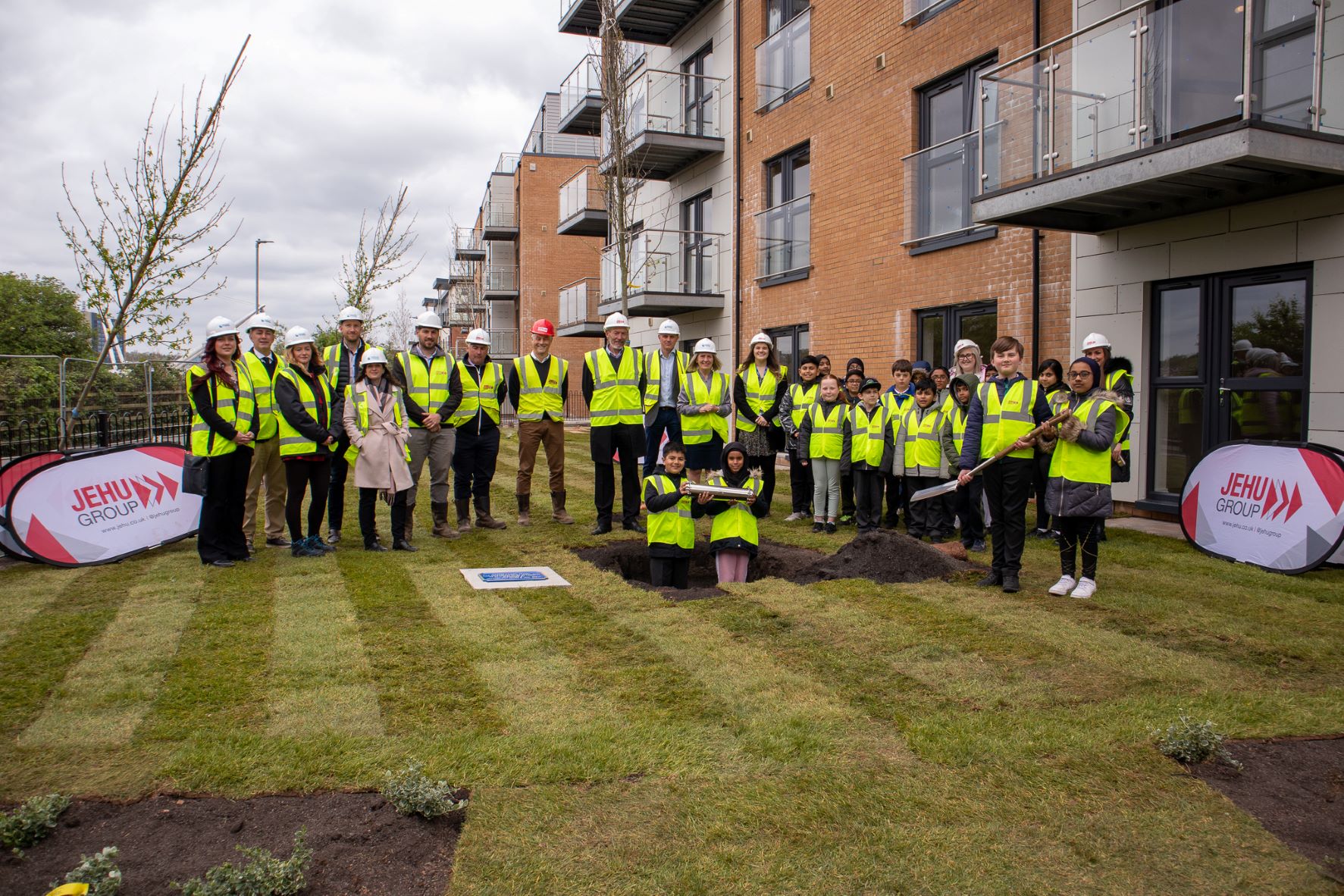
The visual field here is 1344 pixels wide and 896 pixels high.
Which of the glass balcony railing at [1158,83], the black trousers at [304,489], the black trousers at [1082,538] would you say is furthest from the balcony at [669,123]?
the black trousers at [1082,538]

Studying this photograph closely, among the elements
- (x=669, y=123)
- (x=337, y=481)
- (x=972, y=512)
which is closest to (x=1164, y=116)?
(x=972, y=512)

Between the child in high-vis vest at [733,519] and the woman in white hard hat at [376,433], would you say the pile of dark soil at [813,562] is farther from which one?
the woman in white hard hat at [376,433]

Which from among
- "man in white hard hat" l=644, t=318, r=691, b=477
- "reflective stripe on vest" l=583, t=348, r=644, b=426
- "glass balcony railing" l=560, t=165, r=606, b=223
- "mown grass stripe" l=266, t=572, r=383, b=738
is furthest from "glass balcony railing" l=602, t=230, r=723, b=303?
"mown grass stripe" l=266, t=572, r=383, b=738

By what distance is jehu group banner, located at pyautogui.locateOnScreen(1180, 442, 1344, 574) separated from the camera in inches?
289

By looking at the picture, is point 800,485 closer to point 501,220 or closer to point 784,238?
point 784,238

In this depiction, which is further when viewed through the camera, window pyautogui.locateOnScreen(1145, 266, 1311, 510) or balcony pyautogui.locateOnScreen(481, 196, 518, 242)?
balcony pyautogui.locateOnScreen(481, 196, 518, 242)

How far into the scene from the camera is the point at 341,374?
9273mm

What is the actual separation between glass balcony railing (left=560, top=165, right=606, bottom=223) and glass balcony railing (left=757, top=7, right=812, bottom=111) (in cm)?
630

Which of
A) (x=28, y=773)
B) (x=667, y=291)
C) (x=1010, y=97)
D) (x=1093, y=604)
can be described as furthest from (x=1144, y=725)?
(x=667, y=291)

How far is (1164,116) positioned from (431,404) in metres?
7.58

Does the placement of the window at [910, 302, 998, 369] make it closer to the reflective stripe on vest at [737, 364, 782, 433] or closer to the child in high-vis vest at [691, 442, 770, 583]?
the reflective stripe on vest at [737, 364, 782, 433]

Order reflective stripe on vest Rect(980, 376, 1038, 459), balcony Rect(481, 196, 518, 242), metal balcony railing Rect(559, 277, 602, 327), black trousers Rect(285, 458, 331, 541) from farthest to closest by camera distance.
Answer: balcony Rect(481, 196, 518, 242)
metal balcony railing Rect(559, 277, 602, 327)
black trousers Rect(285, 458, 331, 541)
reflective stripe on vest Rect(980, 376, 1038, 459)

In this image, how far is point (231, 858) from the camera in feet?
10.7

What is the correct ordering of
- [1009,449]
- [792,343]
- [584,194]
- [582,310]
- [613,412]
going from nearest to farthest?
[1009,449], [613,412], [792,343], [584,194], [582,310]
